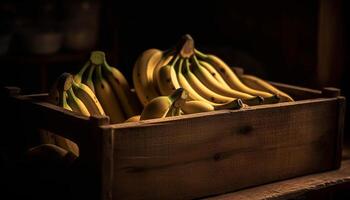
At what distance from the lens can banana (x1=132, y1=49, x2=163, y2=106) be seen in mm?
1772

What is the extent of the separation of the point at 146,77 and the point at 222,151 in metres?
0.37

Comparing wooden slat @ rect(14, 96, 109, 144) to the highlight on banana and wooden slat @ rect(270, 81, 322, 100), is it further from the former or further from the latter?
wooden slat @ rect(270, 81, 322, 100)

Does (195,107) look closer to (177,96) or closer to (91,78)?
(177,96)

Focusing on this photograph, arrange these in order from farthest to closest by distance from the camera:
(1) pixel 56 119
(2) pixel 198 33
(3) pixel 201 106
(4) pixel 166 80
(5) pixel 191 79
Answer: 1. (2) pixel 198 33
2. (5) pixel 191 79
3. (4) pixel 166 80
4. (3) pixel 201 106
5. (1) pixel 56 119

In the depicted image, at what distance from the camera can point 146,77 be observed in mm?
1797

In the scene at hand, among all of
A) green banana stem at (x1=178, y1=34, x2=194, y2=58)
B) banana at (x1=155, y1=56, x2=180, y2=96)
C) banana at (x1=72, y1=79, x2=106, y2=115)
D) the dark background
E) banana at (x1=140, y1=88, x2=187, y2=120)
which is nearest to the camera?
banana at (x1=140, y1=88, x2=187, y2=120)

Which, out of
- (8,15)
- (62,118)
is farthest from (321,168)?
(8,15)

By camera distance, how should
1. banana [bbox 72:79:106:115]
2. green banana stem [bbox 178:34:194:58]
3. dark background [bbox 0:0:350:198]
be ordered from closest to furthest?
banana [bbox 72:79:106:115] < green banana stem [bbox 178:34:194:58] < dark background [bbox 0:0:350:198]

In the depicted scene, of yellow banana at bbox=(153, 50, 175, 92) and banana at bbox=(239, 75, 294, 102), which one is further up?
yellow banana at bbox=(153, 50, 175, 92)

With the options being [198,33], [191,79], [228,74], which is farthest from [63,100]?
[198,33]

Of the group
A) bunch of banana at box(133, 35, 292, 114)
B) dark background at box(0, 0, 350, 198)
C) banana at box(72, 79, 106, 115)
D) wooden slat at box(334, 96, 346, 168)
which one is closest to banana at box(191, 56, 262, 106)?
bunch of banana at box(133, 35, 292, 114)

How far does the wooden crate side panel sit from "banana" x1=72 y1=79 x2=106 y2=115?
0.25 meters

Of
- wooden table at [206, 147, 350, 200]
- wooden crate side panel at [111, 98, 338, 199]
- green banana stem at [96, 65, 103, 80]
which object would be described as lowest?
wooden table at [206, 147, 350, 200]

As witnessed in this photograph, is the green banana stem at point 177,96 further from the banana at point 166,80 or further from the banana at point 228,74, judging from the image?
the banana at point 228,74
